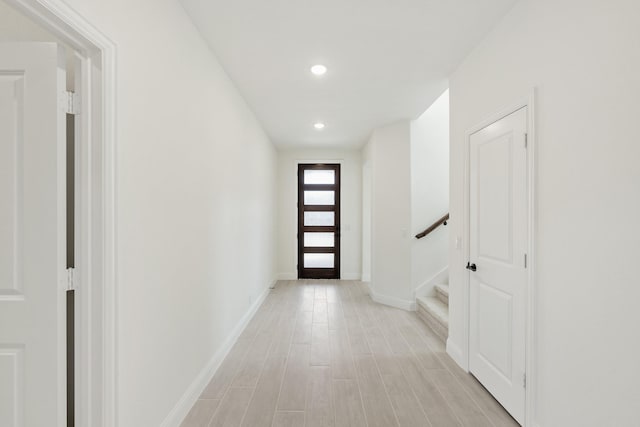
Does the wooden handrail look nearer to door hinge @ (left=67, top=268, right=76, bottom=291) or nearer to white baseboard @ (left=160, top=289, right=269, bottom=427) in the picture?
white baseboard @ (left=160, top=289, right=269, bottom=427)

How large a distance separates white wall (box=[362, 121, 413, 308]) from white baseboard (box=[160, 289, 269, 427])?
2.27m

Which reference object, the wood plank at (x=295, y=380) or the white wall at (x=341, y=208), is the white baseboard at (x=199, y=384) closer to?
the wood plank at (x=295, y=380)

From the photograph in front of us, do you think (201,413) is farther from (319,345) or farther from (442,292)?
(442,292)

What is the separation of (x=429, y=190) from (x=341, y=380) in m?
3.03

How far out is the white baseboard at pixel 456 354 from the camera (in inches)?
113

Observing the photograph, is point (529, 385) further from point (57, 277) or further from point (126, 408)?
point (57, 277)

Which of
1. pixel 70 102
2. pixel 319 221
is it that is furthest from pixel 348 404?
pixel 319 221

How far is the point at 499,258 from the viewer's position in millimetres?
2354

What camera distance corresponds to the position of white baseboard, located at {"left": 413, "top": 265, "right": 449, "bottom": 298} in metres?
4.70

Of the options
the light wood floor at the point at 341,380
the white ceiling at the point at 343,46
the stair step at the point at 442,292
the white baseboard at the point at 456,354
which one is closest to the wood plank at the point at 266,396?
the light wood floor at the point at 341,380

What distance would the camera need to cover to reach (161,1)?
1.88 m

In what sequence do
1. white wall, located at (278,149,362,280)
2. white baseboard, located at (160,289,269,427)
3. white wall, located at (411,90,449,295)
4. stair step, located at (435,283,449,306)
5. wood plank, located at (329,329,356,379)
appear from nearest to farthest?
white baseboard, located at (160,289,269,427) → wood plank, located at (329,329,356,379) → stair step, located at (435,283,449,306) → white wall, located at (411,90,449,295) → white wall, located at (278,149,362,280)

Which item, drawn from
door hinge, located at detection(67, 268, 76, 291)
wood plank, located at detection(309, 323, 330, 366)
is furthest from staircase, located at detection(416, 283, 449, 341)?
door hinge, located at detection(67, 268, 76, 291)

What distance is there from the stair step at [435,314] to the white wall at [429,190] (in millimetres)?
248
